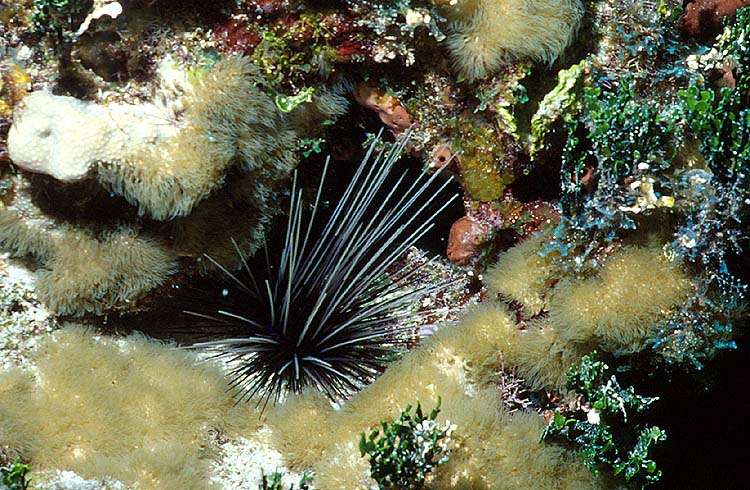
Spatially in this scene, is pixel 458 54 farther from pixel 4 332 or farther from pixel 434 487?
pixel 4 332

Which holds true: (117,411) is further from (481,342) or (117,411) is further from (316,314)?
(481,342)

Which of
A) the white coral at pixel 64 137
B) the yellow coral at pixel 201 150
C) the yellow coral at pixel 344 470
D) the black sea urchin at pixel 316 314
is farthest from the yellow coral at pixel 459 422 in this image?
the white coral at pixel 64 137

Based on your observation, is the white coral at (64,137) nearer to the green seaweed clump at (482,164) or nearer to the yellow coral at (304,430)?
the yellow coral at (304,430)

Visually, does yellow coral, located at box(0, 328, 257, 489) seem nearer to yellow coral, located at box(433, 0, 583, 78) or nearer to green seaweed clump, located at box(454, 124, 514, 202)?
green seaweed clump, located at box(454, 124, 514, 202)

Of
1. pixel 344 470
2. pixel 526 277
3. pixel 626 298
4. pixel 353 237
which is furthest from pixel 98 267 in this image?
pixel 626 298

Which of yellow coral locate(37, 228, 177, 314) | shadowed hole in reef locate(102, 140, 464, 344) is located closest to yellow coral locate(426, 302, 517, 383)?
shadowed hole in reef locate(102, 140, 464, 344)

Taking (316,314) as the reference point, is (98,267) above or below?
below
